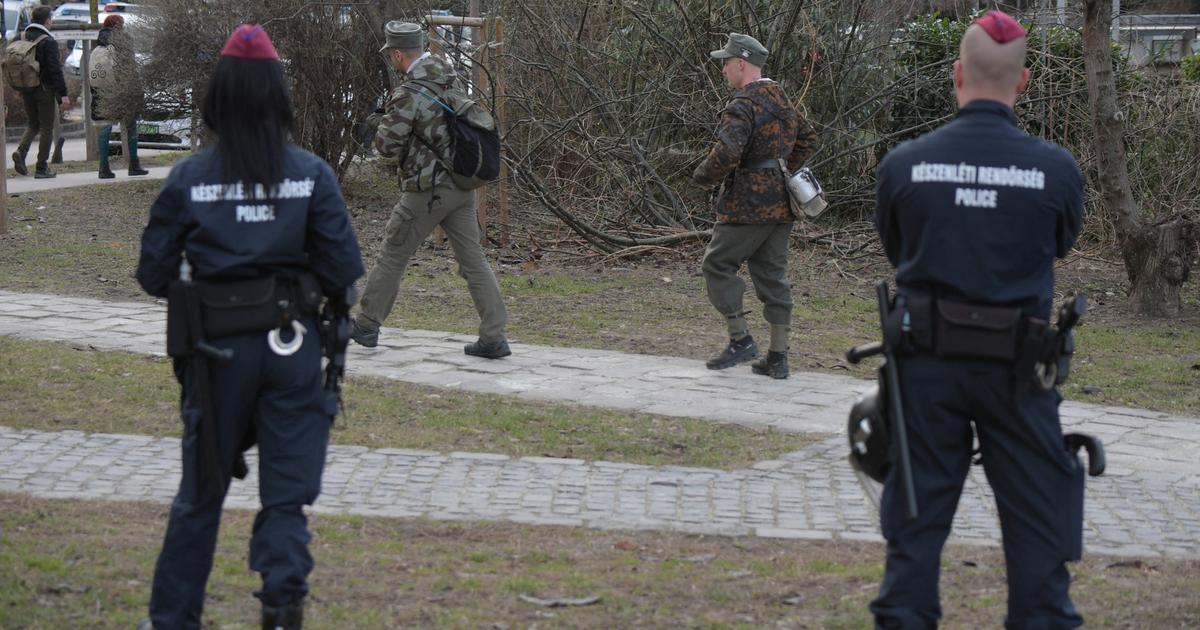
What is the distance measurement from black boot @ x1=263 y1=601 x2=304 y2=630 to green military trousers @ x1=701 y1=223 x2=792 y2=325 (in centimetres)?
462

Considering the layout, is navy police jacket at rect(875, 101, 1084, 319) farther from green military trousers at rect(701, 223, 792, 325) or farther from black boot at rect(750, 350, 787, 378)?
black boot at rect(750, 350, 787, 378)

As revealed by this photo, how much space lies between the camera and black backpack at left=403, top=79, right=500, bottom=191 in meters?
8.47

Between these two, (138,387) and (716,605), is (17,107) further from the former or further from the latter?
(716,605)

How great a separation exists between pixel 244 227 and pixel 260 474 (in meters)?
0.71

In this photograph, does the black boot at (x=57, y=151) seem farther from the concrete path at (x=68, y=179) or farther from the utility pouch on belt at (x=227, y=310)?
the utility pouch on belt at (x=227, y=310)

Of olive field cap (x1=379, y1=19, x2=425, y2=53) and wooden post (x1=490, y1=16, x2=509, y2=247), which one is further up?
olive field cap (x1=379, y1=19, x2=425, y2=53)

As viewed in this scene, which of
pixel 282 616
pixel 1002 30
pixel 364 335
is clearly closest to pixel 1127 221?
pixel 364 335

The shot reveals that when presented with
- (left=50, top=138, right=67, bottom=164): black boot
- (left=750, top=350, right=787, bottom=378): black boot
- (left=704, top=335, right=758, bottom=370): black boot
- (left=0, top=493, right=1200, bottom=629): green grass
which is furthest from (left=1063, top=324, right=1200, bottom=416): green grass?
(left=50, top=138, right=67, bottom=164): black boot

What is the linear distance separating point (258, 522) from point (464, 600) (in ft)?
3.26

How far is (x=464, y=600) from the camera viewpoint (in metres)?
4.86

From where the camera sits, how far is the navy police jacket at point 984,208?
3781 millimetres

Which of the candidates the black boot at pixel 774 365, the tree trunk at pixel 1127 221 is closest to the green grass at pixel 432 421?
the black boot at pixel 774 365

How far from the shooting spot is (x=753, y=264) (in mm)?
8508

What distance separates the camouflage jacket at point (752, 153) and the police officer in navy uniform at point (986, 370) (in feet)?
13.9
